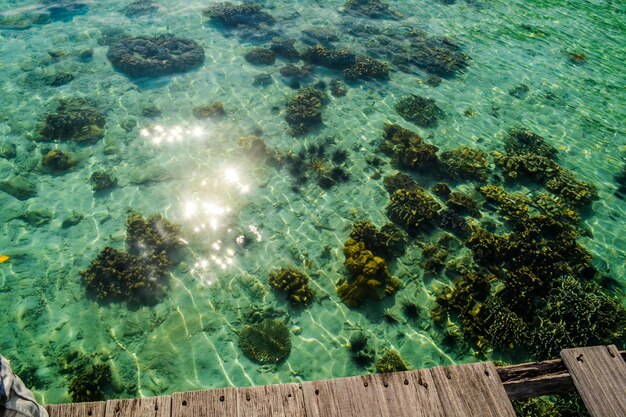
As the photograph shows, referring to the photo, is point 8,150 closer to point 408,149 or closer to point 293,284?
point 293,284

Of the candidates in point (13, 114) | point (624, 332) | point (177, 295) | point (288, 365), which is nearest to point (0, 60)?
point (13, 114)

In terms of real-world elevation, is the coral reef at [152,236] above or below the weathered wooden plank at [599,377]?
below

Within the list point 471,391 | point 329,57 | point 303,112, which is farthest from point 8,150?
point 471,391

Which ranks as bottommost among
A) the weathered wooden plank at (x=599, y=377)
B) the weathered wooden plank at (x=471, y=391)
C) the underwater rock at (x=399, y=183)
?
the underwater rock at (x=399, y=183)

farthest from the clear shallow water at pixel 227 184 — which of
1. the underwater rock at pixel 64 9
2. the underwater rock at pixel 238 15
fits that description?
the underwater rock at pixel 238 15

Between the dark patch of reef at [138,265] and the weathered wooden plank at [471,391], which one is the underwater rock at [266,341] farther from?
the weathered wooden plank at [471,391]

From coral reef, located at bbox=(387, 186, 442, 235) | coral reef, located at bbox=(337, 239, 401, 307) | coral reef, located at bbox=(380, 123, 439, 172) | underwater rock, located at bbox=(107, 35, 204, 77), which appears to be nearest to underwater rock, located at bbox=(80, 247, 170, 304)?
coral reef, located at bbox=(337, 239, 401, 307)
